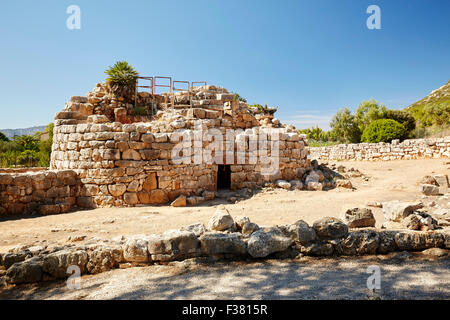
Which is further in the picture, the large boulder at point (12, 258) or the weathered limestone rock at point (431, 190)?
the weathered limestone rock at point (431, 190)

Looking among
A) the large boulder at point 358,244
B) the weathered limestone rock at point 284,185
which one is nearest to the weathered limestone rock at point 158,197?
the weathered limestone rock at point 284,185

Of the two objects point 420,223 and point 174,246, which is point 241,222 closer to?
point 174,246

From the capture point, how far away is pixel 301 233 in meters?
3.66

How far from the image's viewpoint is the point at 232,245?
352 centimetres

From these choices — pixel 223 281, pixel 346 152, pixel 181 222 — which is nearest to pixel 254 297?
pixel 223 281

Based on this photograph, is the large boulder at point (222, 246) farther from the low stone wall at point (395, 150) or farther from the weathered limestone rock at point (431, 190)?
the low stone wall at point (395, 150)

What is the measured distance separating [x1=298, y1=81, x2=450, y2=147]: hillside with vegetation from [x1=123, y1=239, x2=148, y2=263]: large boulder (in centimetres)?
2274

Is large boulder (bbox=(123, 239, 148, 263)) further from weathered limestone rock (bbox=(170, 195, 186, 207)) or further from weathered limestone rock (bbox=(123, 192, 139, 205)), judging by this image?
weathered limestone rock (bbox=(123, 192, 139, 205))

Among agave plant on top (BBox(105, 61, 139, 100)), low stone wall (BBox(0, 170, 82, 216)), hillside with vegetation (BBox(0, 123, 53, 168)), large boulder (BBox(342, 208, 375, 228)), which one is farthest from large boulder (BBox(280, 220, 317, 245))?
hillside with vegetation (BBox(0, 123, 53, 168))

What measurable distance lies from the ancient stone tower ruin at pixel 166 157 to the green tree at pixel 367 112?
2620 cm

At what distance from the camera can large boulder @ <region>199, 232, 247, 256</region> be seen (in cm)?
351

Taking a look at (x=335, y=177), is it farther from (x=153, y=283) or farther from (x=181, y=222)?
(x=153, y=283)

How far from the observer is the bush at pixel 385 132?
68.4ft
